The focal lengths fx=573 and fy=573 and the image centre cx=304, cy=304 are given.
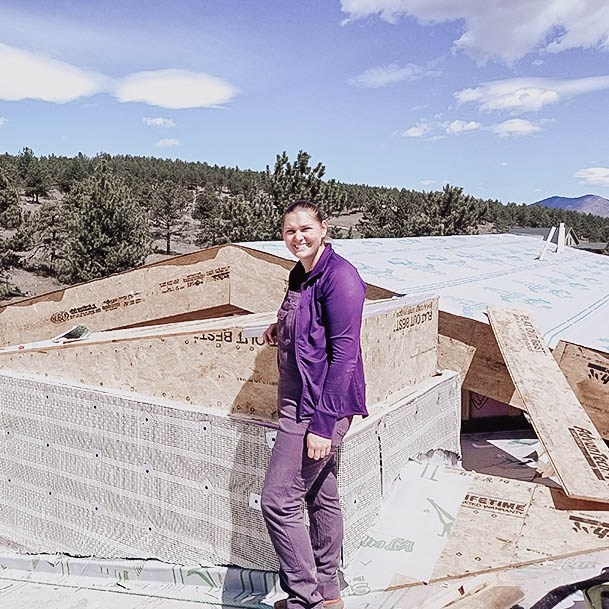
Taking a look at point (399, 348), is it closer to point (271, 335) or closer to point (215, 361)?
point (271, 335)

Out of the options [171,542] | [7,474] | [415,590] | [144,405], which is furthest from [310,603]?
[7,474]

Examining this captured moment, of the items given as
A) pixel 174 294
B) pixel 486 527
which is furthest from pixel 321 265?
pixel 174 294

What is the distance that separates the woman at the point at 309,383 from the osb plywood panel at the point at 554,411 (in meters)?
1.42

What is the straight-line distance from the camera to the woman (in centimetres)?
215

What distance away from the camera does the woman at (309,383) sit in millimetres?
2154

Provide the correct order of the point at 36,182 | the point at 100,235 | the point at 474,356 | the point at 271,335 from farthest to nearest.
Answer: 1. the point at 36,182
2. the point at 100,235
3. the point at 474,356
4. the point at 271,335

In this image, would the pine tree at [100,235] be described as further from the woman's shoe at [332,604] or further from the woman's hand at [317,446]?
the woman's hand at [317,446]

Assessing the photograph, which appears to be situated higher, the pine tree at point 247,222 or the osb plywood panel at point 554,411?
the pine tree at point 247,222

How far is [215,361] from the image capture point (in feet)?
10.3

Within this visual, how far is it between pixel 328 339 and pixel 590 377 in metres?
2.76

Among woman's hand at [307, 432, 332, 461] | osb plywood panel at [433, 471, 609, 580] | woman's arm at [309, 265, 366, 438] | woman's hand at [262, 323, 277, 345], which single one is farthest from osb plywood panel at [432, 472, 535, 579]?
woman's hand at [262, 323, 277, 345]

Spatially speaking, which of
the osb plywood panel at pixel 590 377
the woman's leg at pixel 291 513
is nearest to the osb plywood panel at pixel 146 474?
the woman's leg at pixel 291 513

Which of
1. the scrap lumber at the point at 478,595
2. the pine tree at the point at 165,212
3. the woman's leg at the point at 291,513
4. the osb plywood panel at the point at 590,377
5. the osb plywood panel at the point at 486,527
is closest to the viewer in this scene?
the woman's leg at the point at 291,513

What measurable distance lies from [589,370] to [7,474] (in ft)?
13.7
